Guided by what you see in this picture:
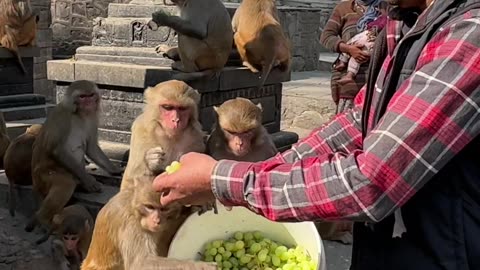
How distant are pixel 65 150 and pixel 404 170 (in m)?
3.67

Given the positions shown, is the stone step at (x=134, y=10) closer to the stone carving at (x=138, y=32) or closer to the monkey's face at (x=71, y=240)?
the stone carving at (x=138, y=32)

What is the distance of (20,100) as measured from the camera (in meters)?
8.30

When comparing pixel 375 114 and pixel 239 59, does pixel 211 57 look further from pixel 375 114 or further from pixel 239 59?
pixel 375 114

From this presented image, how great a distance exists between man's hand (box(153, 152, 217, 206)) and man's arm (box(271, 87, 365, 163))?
337 millimetres

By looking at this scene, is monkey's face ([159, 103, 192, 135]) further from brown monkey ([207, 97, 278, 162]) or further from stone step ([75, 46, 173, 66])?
stone step ([75, 46, 173, 66])

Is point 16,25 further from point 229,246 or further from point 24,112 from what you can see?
point 229,246

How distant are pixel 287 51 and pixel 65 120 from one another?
7.11 ft

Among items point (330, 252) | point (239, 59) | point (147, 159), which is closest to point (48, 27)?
point (239, 59)

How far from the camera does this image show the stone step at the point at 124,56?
5.63 m

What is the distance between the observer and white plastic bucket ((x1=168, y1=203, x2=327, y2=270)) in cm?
212

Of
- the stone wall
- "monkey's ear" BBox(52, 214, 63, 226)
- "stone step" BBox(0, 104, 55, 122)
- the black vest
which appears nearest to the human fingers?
the black vest

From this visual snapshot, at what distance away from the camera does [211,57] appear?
17.8 ft

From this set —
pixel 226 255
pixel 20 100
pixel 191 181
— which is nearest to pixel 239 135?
pixel 226 255

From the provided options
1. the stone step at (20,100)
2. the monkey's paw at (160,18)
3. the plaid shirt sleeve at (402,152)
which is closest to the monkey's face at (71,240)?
the monkey's paw at (160,18)
